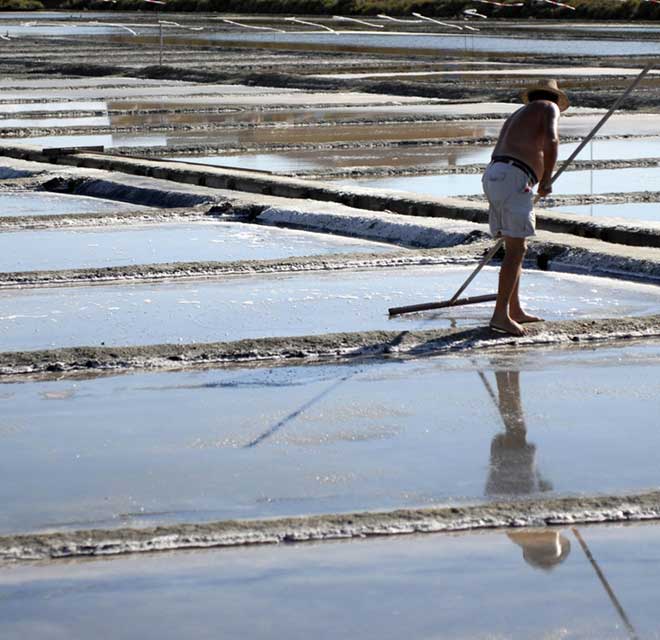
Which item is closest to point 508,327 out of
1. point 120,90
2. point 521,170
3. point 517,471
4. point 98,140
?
point 521,170

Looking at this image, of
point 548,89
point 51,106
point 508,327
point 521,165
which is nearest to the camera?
point 508,327

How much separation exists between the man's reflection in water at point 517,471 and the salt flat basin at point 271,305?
4.78 ft

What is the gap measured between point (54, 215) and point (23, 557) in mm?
8348

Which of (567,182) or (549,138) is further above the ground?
(549,138)

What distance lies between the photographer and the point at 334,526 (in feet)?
16.6

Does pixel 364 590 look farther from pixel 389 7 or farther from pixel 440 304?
pixel 389 7

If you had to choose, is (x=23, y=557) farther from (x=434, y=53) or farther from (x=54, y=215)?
(x=434, y=53)

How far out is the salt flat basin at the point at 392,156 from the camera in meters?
17.3

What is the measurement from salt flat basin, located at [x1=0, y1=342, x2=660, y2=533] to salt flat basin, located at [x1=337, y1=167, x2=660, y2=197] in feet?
22.6

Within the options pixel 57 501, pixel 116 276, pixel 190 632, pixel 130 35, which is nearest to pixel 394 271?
pixel 116 276

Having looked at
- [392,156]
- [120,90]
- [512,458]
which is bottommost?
[120,90]

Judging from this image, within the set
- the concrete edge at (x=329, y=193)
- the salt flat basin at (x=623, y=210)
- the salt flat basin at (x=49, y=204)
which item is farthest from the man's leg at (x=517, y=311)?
the salt flat basin at (x=49, y=204)

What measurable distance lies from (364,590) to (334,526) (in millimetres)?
539

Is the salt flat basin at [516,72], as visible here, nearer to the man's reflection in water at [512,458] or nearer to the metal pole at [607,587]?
the man's reflection in water at [512,458]
